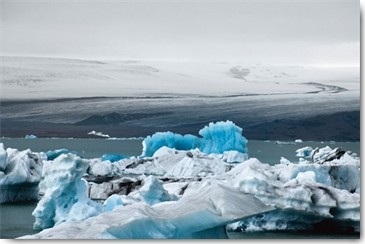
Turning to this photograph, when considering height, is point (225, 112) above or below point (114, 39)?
below

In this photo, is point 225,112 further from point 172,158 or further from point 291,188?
point 172,158

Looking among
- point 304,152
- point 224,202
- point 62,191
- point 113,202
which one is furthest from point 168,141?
point 224,202

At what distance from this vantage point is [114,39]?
9484 millimetres

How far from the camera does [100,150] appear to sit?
10.3m

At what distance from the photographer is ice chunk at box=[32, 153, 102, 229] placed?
9.64 m

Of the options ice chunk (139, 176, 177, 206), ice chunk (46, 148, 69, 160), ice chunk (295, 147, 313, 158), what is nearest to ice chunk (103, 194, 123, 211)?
ice chunk (139, 176, 177, 206)

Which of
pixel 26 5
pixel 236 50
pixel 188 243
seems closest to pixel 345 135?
pixel 236 50

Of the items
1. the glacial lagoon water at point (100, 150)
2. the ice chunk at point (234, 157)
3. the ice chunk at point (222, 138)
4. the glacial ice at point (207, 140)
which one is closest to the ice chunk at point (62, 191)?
the glacial lagoon water at point (100, 150)

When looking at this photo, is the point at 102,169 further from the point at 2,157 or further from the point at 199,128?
the point at 199,128

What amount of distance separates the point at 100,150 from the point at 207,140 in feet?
6.86

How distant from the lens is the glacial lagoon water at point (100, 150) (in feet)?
29.4

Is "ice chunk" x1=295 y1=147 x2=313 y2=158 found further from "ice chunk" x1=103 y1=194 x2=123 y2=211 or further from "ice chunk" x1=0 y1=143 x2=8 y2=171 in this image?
"ice chunk" x1=0 y1=143 x2=8 y2=171

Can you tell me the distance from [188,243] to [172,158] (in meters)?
5.14

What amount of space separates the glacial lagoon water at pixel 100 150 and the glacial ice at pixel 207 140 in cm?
20
